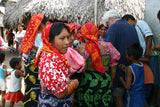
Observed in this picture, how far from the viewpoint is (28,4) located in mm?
11109

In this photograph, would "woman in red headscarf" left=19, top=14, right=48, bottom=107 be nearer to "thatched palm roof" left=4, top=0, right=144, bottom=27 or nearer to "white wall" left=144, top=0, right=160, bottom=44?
"white wall" left=144, top=0, right=160, bottom=44

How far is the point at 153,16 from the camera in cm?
321

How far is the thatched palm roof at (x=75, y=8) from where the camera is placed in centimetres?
891

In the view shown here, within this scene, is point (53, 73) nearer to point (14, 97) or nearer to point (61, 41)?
point (61, 41)

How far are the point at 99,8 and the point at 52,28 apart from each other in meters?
8.05

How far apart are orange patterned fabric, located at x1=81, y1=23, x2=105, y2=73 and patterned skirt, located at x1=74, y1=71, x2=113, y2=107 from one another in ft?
0.47

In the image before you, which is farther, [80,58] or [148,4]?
[148,4]

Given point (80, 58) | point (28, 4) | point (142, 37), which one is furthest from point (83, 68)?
point (28, 4)

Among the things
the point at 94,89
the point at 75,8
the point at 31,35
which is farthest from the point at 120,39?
the point at 75,8

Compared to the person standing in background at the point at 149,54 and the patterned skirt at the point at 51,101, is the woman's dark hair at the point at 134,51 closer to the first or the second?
the person standing in background at the point at 149,54

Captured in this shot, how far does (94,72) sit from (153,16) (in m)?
1.57

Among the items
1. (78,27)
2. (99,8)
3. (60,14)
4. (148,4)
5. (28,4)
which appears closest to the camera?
(148,4)

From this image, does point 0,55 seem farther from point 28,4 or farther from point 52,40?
point 28,4

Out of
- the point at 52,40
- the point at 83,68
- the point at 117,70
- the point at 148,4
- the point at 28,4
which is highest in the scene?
the point at 28,4
